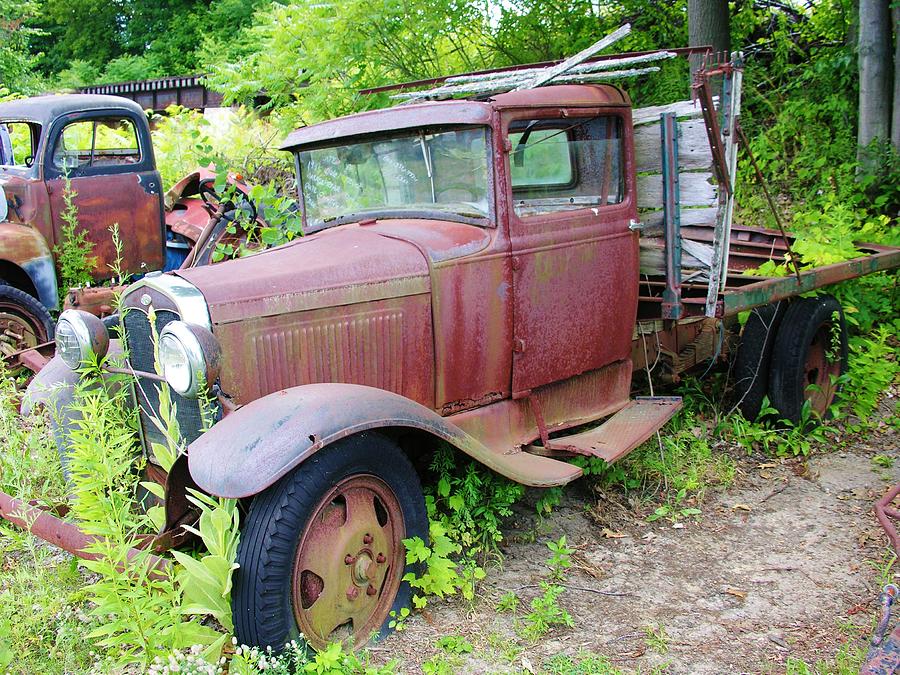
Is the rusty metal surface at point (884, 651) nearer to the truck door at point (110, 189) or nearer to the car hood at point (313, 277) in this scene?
the car hood at point (313, 277)

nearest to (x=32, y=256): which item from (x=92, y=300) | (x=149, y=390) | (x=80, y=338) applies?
(x=92, y=300)

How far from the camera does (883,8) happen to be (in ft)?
23.6

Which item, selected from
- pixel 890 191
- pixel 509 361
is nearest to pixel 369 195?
pixel 509 361

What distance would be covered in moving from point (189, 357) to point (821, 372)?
431cm

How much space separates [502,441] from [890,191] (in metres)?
5.49

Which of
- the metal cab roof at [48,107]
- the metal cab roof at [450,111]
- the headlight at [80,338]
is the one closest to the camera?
the headlight at [80,338]

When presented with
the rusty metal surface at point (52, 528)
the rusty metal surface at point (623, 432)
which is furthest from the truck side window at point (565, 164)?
the rusty metal surface at point (52, 528)

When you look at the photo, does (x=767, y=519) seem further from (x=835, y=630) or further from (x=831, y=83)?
(x=831, y=83)

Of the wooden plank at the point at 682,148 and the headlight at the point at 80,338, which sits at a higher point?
the wooden plank at the point at 682,148

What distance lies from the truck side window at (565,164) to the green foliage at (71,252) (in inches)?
166

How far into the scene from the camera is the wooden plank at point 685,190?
4227mm

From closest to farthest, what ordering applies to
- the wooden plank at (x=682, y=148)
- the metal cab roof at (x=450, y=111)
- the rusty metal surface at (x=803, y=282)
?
1. the metal cab roof at (x=450, y=111)
2. the wooden plank at (x=682, y=148)
3. the rusty metal surface at (x=803, y=282)

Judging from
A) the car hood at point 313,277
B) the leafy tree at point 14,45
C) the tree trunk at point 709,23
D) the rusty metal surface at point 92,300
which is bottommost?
the rusty metal surface at point 92,300

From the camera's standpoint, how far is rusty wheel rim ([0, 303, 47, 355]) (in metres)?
6.02
